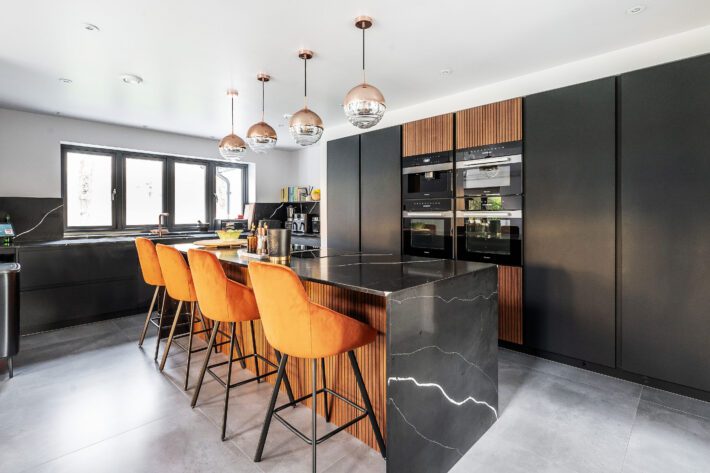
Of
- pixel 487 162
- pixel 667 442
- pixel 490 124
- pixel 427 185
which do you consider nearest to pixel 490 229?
pixel 487 162

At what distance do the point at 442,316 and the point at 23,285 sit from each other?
4.50m

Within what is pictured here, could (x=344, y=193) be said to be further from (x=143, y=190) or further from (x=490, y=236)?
(x=143, y=190)

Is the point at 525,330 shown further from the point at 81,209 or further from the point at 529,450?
the point at 81,209

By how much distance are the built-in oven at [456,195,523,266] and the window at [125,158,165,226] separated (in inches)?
183

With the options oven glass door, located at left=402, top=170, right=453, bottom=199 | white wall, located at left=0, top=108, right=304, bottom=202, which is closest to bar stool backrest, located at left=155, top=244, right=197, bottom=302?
oven glass door, located at left=402, top=170, right=453, bottom=199

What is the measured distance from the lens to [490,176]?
3.43 m

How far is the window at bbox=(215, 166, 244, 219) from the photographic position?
6.60m

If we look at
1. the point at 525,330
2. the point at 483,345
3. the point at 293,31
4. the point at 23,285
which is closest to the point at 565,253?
the point at 525,330

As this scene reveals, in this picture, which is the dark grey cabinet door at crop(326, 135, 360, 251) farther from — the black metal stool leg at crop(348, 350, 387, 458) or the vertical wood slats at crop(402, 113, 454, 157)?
the black metal stool leg at crop(348, 350, 387, 458)

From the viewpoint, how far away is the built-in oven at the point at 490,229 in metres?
3.28

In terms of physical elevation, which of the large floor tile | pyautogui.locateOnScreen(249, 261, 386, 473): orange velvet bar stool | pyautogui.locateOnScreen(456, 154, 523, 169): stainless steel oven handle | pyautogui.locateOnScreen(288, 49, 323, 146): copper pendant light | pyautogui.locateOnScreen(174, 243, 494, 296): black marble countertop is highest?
pyautogui.locateOnScreen(288, 49, 323, 146): copper pendant light

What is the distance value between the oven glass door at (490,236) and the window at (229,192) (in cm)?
455

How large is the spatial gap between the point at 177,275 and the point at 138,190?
141 inches

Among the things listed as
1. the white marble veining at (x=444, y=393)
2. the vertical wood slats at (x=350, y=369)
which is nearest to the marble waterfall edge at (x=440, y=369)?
the white marble veining at (x=444, y=393)
